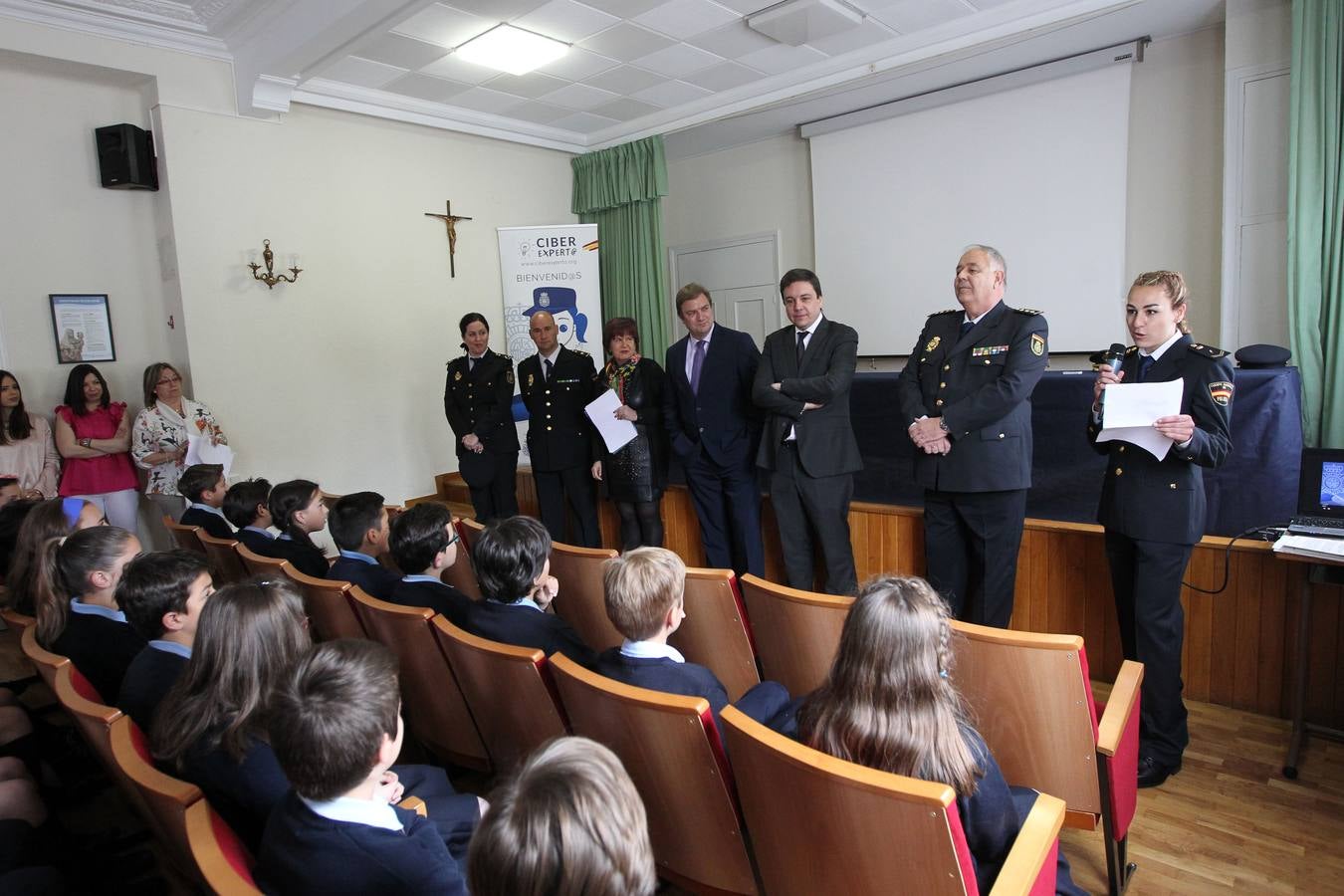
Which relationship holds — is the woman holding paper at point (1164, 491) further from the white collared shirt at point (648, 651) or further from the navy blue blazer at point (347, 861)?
the navy blue blazer at point (347, 861)

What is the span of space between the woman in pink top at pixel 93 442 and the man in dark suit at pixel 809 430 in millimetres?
3469

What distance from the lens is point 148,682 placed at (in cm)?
174

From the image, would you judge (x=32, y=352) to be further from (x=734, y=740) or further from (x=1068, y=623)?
(x=1068, y=623)

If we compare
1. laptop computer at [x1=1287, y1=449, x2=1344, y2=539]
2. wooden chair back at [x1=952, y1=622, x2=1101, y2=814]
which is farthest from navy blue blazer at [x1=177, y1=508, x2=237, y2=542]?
laptop computer at [x1=1287, y1=449, x2=1344, y2=539]

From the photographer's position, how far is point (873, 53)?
4.97 m

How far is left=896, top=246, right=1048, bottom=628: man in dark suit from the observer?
268 centimetres

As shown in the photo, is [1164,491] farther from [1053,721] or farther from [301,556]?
[301,556]

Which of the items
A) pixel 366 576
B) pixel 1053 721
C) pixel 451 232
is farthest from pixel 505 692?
pixel 451 232

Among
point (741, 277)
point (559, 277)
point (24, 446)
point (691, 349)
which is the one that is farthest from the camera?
point (741, 277)

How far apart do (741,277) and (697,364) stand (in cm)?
324

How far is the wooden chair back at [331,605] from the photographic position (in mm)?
2297

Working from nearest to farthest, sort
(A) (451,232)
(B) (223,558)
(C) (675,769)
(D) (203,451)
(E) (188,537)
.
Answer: (C) (675,769), (B) (223,558), (E) (188,537), (D) (203,451), (A) (451,232)

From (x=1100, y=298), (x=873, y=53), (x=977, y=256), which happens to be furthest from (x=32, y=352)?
(x=1100, y=298)

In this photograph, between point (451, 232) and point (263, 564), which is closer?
point (263, 564)
